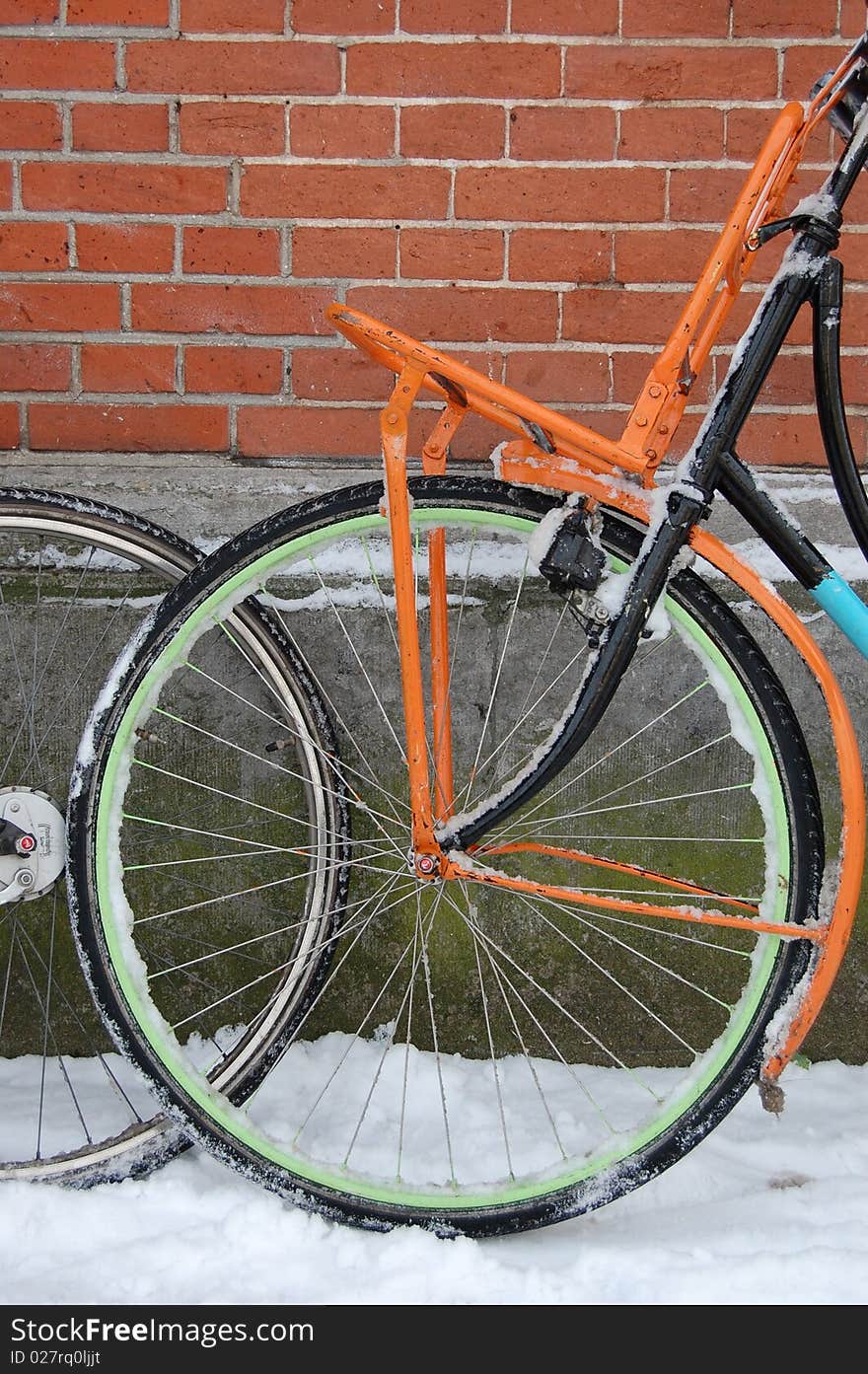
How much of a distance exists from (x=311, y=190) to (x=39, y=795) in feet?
3.63

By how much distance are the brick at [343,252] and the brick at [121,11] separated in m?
0.41

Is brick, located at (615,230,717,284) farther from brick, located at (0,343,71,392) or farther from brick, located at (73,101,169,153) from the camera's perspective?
brick, located at (0,343,71,392)

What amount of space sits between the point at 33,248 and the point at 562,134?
93 centimetres

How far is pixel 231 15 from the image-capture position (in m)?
1.80

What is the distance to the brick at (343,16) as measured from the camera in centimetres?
179

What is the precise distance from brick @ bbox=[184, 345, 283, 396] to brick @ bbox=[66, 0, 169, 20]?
53 cm

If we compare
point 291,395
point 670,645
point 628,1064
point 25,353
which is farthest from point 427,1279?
point 25,353

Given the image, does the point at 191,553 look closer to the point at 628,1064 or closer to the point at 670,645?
the point at 670,645

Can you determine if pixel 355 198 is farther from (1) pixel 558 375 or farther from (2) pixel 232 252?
(1) pixel 558 375

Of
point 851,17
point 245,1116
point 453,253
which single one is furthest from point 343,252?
point 245,1116

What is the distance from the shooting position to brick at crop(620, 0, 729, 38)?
1.79 m

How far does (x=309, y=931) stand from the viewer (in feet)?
5.63

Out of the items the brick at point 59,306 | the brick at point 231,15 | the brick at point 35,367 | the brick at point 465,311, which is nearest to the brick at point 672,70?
the brick at point 465,311

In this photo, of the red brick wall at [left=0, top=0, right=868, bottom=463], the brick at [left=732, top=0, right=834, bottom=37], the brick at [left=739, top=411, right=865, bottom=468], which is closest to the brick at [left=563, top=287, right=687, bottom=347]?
the red brick wall at [left=0, top=0, right=868, bottom=463]
